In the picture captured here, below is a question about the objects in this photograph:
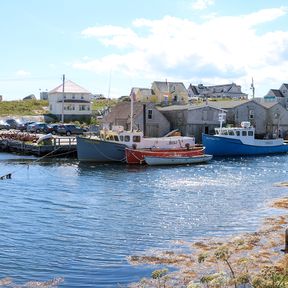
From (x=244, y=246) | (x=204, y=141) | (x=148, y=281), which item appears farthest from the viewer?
(x=204, y=141)

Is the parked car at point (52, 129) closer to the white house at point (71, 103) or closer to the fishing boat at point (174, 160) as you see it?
the white house at point (71, 103)

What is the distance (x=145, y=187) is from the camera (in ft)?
105

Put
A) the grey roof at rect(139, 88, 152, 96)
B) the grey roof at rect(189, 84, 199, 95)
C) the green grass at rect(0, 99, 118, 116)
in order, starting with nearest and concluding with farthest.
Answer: the green grass at rect(0, 99, 118, 116) < the grey roof at rect(139, 88, 152, 96) < the grey roof at rect(189, 84, 199, 95)

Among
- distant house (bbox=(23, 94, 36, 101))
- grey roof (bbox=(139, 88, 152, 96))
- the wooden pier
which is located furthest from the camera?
distant house (bbox=(23, 94, 36, 101))

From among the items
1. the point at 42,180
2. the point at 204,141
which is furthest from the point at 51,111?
the point at 42,180

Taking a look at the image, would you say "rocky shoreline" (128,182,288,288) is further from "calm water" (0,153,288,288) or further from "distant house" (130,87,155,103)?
"distant house" (130,87,155,103)

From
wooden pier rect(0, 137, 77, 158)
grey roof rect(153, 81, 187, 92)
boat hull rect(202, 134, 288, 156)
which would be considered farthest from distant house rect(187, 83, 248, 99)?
wooden pier rect(0, 137, 77, 158)

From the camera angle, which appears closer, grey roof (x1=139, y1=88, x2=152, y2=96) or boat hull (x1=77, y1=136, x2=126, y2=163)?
boat hull (x1=77, y1=136, x2=126, y2=163)

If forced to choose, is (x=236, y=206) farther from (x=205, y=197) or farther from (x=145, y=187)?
(x=145, y=187)

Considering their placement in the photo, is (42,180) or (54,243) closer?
(54,243)

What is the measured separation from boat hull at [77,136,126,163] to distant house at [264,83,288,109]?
77802mm

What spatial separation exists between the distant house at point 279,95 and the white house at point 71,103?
162ft

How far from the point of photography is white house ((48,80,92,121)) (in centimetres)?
8356

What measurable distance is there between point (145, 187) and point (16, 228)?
526 inches
